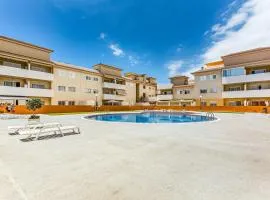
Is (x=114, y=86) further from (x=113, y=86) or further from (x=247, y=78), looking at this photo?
(x=247, y=78)

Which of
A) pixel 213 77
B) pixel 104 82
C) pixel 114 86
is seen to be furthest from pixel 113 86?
pixel 213 77

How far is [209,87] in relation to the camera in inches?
1640

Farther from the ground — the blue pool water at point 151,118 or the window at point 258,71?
the window at point 258,71

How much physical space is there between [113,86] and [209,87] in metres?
25.0

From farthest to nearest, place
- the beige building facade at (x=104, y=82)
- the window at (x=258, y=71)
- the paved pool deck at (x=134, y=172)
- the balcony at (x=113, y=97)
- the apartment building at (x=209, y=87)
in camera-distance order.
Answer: the balcony at (x=113, y=97) → the apartment building at (x=209, y=87) → the window at (x=258, y=71) → the beige building facade at (x=104, y=82) → the paved pool deck at (x=134, y=172)

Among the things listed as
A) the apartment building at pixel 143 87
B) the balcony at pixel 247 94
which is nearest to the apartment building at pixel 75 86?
the apartment building at pixel 143 87

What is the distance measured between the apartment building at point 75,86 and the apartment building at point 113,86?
5.44ft

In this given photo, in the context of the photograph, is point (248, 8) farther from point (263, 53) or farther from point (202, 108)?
point (202, 108)

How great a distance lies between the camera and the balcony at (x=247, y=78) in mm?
33594

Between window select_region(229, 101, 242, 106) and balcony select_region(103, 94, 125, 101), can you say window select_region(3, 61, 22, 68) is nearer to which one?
balcony select_region(103, 94, 125, 101)

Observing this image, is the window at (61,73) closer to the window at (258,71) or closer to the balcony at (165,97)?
the balcony at (165,97)

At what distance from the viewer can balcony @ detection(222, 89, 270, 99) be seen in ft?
109

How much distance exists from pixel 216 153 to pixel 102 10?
27.5 metres

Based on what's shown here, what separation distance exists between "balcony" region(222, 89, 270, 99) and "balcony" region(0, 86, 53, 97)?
38362 mm
